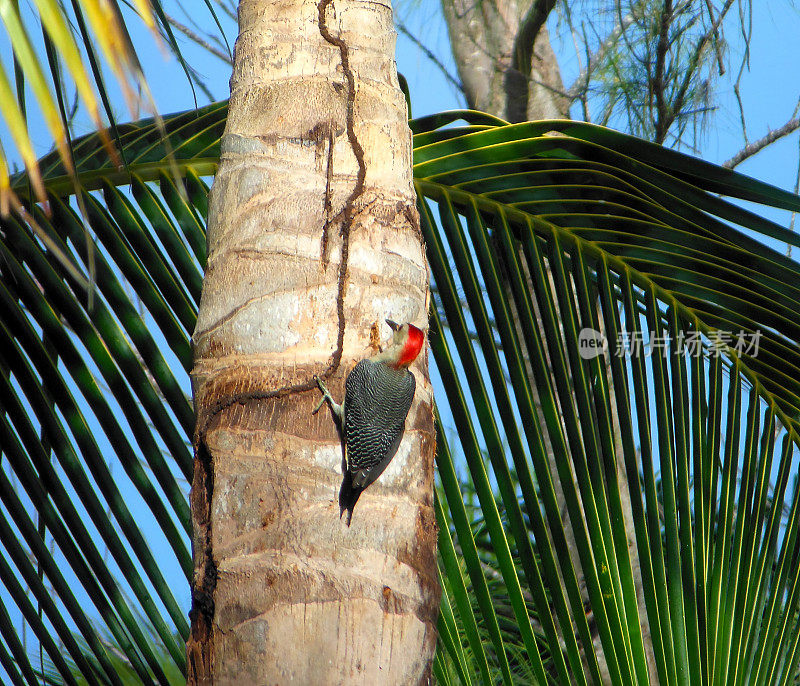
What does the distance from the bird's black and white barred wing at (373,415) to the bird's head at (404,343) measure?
0.04 feet

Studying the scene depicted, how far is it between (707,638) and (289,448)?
0.64 m

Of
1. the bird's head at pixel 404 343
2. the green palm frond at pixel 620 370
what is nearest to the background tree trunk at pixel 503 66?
the green palm frond at pixel 620 370

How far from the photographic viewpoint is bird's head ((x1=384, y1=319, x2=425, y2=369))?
538mm

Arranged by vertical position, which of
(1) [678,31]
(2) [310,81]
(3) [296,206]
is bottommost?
(3) [296,206]

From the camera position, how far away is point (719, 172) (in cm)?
91

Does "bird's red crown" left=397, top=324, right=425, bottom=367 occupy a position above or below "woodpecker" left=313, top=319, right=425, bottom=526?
above

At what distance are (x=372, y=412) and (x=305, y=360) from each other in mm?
57

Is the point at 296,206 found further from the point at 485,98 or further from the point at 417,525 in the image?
the point at 485,98

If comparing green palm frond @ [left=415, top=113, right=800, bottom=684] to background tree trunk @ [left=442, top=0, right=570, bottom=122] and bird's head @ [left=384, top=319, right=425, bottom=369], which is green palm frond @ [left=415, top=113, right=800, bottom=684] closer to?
bird's head @ [left=384, top=319, right=425, bottom=369]

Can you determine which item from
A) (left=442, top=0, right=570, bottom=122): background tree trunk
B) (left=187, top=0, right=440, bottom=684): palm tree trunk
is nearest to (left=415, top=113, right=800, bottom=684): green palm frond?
(left=187, top=0, right=440, bottom=684): palm tree trunk

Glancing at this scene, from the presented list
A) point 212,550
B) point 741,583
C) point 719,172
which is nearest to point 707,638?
point 741,583

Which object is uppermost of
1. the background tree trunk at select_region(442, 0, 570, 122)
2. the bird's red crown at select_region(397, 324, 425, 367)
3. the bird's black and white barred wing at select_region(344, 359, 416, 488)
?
the background tree trunk at select_region(442, 0, 570, 122)

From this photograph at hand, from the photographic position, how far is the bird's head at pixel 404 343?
54 centimetres

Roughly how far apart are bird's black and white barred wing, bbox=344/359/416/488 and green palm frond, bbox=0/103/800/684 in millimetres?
337
